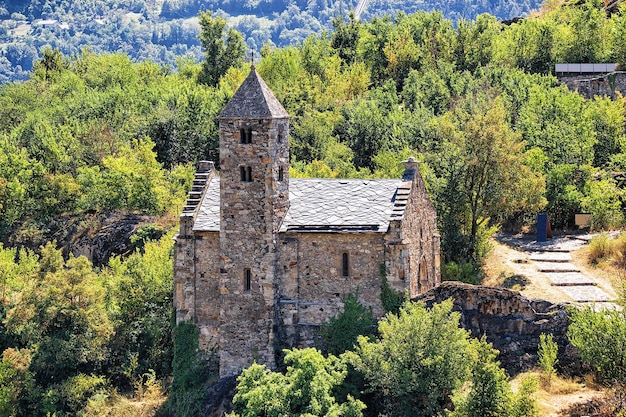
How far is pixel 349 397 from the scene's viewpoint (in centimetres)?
3778

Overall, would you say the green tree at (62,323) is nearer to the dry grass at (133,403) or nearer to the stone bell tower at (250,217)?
the dry grass at (133,403)

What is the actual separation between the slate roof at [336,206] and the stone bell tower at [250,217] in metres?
1.21

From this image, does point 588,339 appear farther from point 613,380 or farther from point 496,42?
point 496,42

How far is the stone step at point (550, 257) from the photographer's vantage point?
2208 inches

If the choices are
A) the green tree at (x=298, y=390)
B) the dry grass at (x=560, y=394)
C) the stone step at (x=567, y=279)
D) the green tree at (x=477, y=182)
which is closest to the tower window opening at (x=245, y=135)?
the green tree at (x=298, y=390)

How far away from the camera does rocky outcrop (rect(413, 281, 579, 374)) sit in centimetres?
4000

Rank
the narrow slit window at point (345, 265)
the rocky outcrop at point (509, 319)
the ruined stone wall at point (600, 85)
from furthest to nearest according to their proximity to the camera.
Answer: the ruined stone wall at point (600, 85), the narrow slit window at point (345, 265), the rocky outcrop at point (509, 319)

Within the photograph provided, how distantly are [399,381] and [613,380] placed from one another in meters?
8.14

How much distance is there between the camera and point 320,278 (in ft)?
140

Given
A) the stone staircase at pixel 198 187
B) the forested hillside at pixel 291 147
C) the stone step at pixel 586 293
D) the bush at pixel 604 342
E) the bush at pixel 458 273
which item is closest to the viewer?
the bush at pixel 604 342

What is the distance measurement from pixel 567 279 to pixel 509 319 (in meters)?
12.9

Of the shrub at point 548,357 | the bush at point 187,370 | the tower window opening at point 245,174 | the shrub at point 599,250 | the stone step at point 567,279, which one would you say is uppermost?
the tower window opening at point 245,174

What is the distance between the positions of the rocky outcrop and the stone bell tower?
7355 mm

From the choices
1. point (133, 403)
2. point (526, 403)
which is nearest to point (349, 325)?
point (526, 403)
